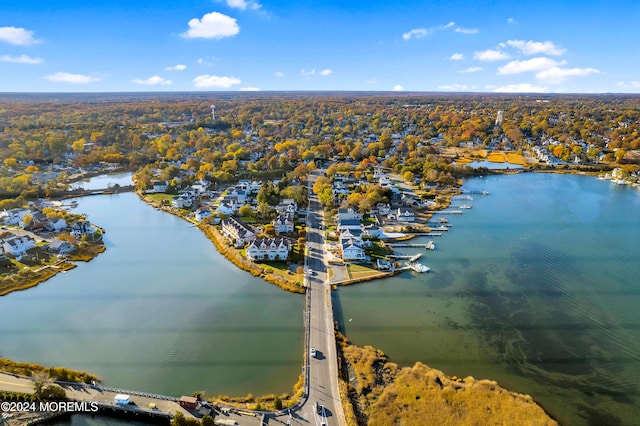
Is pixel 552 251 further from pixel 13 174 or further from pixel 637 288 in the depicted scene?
pixel 13 174

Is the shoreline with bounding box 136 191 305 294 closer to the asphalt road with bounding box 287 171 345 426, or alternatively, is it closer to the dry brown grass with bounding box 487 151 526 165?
the asphalt road with bounding box 287 171 345 426

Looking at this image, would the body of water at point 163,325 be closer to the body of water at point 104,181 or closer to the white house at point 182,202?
the white house at point 182,202

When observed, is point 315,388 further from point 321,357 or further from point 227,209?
point 227,209

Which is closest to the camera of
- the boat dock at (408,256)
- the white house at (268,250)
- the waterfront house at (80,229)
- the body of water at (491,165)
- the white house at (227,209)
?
the white house at (268,250)

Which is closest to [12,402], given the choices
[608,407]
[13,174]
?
[608,407]

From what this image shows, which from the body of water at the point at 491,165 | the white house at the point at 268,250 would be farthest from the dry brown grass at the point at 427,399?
the body of water at the point at 491,165

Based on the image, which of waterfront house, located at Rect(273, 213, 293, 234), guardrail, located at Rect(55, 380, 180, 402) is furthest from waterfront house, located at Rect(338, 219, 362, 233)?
guardrail, located at Rect(55, 380, 180, 402)
